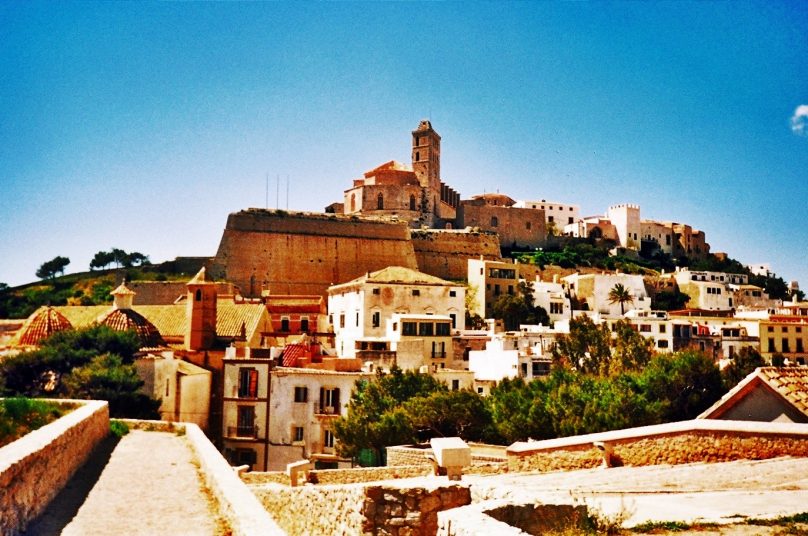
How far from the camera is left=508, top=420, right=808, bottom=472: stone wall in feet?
28.6

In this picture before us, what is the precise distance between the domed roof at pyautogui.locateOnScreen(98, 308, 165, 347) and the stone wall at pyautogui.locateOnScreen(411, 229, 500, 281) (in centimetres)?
3575

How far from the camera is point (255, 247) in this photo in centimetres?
5559

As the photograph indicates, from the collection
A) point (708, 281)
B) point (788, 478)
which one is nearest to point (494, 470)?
point (788, 478)

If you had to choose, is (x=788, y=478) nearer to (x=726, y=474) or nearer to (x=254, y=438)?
(x=726, y=474)

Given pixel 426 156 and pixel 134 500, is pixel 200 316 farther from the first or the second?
pixel 426 156

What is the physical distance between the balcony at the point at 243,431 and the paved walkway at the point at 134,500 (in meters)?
14.3

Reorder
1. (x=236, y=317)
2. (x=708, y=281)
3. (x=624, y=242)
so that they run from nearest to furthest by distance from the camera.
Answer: (x=236, y=317), (x=708, y=281), (x=624, y=242)

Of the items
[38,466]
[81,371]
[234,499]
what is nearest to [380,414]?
[81,371]

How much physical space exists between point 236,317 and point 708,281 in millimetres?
44705

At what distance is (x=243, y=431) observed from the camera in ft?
86.6

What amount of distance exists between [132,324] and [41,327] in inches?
118

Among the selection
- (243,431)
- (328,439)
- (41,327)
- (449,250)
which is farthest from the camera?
(449,250)

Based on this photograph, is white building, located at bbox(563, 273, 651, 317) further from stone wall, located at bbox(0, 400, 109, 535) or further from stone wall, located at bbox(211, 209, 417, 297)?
stone wall, located at bbox(0, 400, 109, 535)

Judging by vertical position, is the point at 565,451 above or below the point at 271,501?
above
